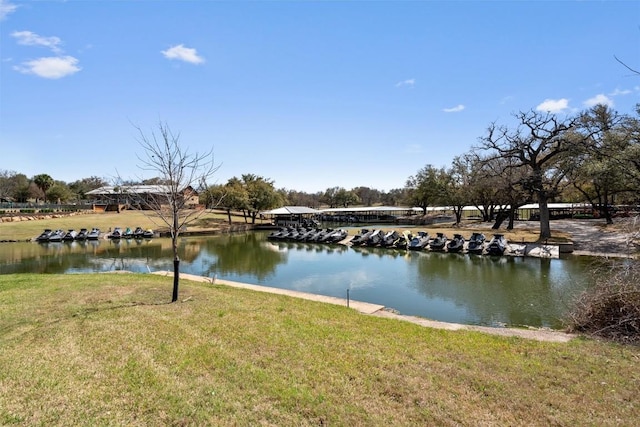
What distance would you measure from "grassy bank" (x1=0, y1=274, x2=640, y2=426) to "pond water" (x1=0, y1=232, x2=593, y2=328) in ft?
19.3

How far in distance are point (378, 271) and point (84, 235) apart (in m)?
35.6

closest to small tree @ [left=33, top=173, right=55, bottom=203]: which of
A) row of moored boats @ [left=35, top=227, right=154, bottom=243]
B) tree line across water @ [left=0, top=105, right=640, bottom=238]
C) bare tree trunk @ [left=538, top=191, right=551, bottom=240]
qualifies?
tree line across water @ [left=0, top=105, right=640, bottom=238]

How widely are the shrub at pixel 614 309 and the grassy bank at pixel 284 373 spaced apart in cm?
88

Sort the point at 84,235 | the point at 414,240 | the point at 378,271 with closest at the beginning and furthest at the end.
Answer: the point at 378,271
the point at 414,240
the point at 84,235

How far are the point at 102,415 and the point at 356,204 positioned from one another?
107 metres

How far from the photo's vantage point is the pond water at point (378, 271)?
14336 mm

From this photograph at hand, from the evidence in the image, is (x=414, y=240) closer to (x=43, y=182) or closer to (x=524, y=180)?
(x=524, y=180)

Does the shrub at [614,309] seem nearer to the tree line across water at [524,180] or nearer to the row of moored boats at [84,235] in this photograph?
the tree line across water at [524,180]

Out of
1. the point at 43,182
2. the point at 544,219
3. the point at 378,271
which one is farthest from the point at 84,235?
the point at 544,219

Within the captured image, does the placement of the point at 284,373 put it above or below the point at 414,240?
above

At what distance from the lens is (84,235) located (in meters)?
42.5

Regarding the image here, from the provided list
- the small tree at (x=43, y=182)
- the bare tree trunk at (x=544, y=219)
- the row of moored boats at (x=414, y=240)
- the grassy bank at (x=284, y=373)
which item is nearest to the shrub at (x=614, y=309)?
the grassy bank at (x=284, y=373)

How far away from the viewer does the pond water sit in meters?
14.3

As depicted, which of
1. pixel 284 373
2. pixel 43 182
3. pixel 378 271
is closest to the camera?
pixel 284 373
